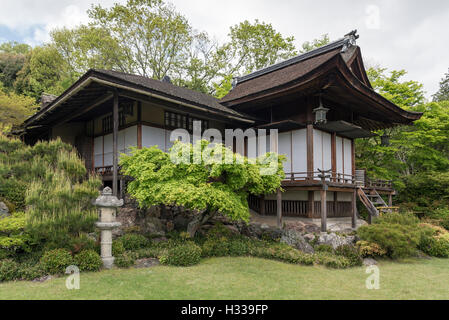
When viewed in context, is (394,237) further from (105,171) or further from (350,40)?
(105,171)

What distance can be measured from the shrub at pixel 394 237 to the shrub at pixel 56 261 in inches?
331

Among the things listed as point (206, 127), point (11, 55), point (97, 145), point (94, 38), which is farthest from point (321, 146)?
point (11, 55)

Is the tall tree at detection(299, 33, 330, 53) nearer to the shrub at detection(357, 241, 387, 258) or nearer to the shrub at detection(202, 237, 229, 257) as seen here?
the shrub at detection(357, 241, 387, 258)

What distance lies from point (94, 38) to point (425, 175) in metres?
24.7

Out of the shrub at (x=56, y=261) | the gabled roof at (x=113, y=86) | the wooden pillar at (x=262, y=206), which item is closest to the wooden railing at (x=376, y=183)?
the wooden pillar at (x=262, y=206)

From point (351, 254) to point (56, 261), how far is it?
308 inches

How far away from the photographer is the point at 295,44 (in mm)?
27812

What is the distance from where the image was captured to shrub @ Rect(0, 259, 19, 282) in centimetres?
651

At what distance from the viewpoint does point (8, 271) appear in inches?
259

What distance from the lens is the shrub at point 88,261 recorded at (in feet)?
23.6

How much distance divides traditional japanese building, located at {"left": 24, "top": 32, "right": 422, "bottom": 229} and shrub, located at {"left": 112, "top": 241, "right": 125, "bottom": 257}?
2.55 m

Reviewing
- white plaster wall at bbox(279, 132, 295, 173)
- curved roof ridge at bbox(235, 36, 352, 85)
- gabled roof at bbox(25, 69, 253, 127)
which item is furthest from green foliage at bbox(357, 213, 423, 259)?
curved roof ridge at bbox(235, 36, 352, 85)

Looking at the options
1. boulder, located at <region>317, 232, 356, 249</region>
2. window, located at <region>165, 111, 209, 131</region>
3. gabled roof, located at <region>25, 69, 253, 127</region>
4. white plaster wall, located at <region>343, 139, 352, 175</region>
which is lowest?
boulder, located at <region>317, 232, 356, 249</region>

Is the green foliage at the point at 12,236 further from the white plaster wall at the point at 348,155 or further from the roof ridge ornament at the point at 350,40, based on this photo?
the roof ridge ornament at the point at 350,40
